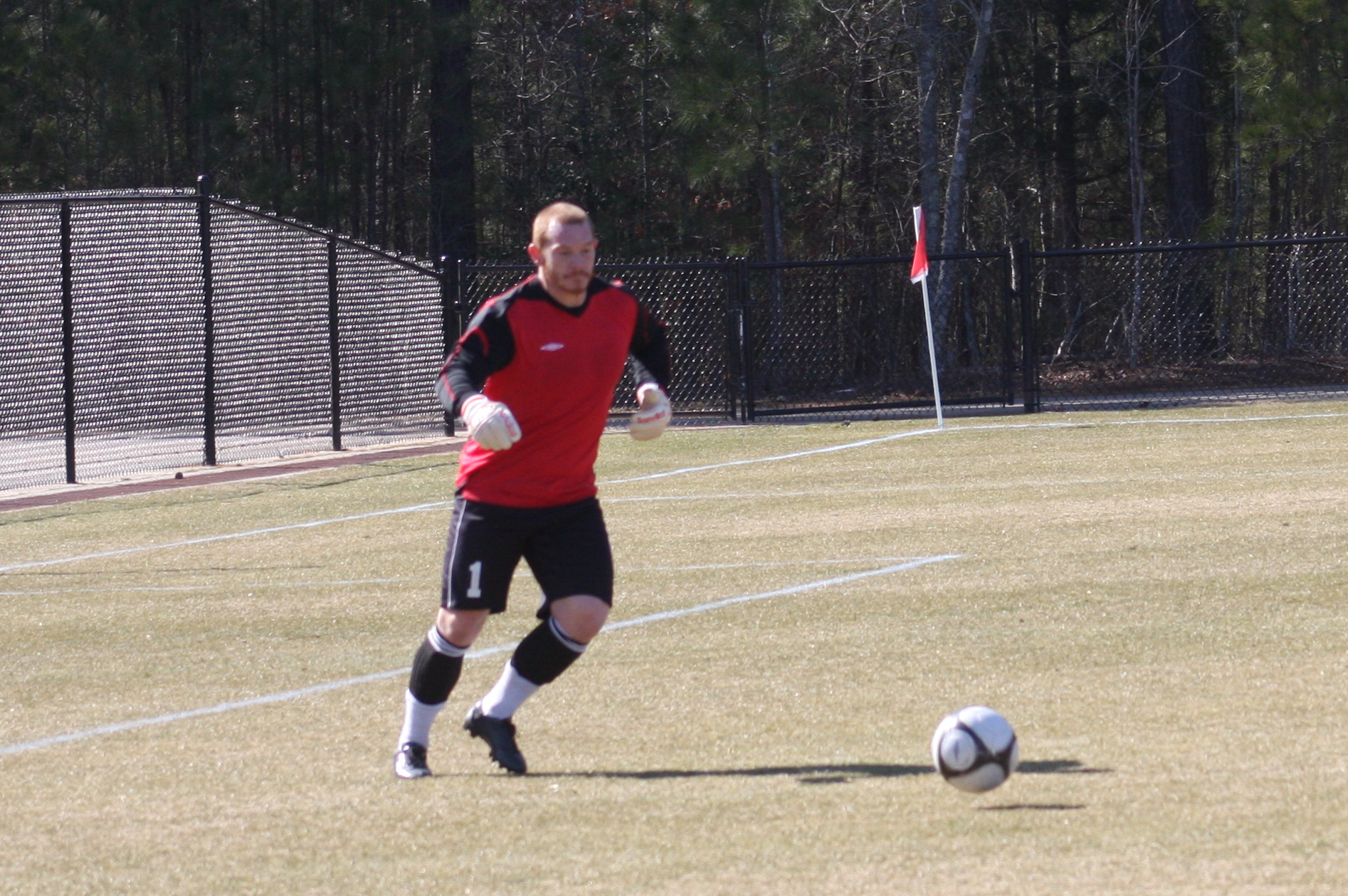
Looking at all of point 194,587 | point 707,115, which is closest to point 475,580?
point 194,587

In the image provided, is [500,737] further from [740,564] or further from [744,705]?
[740,564]

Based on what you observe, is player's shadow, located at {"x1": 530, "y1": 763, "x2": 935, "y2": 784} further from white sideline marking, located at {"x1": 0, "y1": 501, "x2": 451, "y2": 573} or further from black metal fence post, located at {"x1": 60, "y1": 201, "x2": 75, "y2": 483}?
black metal fence post, located at {"x1": 60, "y1": 201, "x2": 75, "y2": 483}

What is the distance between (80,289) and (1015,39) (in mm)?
17687

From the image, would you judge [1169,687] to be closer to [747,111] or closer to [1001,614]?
[1001,614]

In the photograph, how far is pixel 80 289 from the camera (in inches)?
741

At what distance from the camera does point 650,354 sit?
586 cm

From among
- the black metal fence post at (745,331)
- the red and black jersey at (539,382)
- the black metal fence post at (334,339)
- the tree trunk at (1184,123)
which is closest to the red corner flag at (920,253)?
the black metal fence post at (745,331)

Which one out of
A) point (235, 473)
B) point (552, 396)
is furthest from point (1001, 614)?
point (235, 473)

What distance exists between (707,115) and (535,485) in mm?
19265

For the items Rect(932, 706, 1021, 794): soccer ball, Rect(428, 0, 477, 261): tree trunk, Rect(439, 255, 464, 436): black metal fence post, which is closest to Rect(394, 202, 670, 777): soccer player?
Rect(932, 706, 1021, 794): soccer ball

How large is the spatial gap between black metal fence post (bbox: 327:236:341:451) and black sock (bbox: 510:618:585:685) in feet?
45.2

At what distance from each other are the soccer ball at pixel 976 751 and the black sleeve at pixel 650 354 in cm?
165

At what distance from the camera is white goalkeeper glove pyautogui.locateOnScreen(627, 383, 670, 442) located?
18.1 feet

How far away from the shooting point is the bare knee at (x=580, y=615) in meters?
5.46
